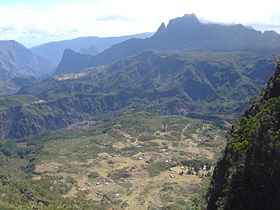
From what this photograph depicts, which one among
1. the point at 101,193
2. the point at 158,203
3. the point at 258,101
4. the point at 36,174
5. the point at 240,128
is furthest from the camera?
the point at 36,174

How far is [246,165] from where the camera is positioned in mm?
58219

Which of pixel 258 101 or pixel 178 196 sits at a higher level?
pixel 258 101

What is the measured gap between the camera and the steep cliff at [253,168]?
176 feet

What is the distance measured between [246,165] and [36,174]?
5789 inches

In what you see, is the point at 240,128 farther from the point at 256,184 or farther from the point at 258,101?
the point at 256,184

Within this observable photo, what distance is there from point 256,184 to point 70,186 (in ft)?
398

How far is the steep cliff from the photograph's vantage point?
5353 cm

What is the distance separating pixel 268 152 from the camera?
56.6 m

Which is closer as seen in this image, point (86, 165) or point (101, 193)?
point (101, 193)

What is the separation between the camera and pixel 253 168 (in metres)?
56.8

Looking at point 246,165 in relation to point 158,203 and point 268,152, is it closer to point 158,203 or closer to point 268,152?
point 268,152

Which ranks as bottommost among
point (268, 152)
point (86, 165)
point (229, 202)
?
point (86, 165)

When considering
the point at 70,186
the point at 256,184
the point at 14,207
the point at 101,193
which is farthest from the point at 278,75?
the point at 70,186

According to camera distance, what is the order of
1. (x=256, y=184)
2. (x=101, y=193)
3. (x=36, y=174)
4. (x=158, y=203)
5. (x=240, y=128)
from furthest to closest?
(x=36, y=174), (x=101, y=193), (x=158, y=203), (x=240, y=128), (x=256, y=184)
